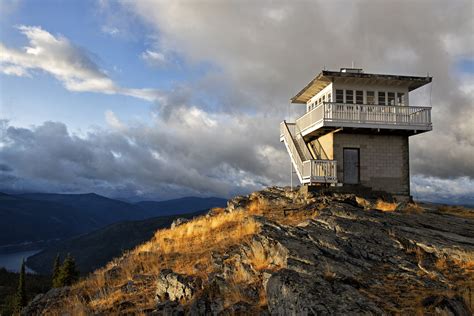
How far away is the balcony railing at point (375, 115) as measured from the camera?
27.4m

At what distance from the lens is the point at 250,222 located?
18.6 metres

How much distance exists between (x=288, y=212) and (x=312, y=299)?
12848 millimetres

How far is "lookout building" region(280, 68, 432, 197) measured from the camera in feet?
90.0

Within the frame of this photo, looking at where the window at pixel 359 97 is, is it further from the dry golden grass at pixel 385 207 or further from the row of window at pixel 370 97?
the dry golden grass at pixel 385 207

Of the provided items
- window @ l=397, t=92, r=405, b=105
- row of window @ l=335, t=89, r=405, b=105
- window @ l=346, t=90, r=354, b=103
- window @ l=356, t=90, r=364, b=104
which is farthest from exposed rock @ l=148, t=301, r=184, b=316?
window @ l=397, t=92, r=405, b=105

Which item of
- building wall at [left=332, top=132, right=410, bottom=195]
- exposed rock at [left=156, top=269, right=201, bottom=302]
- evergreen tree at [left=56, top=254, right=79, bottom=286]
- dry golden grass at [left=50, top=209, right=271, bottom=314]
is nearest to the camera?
exposed rock at [left=156, top=269, right=201, bottom=302]

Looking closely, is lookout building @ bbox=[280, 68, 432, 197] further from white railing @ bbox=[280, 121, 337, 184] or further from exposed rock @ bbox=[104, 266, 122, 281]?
exposed rock @ bbox=[104, 266, 122, 281]

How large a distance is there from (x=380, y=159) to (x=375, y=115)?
3311mm

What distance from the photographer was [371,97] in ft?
97.9

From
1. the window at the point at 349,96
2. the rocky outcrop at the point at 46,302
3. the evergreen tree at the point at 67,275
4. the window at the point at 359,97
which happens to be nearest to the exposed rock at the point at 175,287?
the rocky outcrop at the point at 46,302

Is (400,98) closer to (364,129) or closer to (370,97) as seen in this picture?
(370,97)

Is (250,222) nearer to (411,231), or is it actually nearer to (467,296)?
(411,231)

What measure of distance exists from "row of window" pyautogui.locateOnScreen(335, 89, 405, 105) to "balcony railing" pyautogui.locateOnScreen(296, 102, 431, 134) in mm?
1717

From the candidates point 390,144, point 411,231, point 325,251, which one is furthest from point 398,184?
point 325,251
